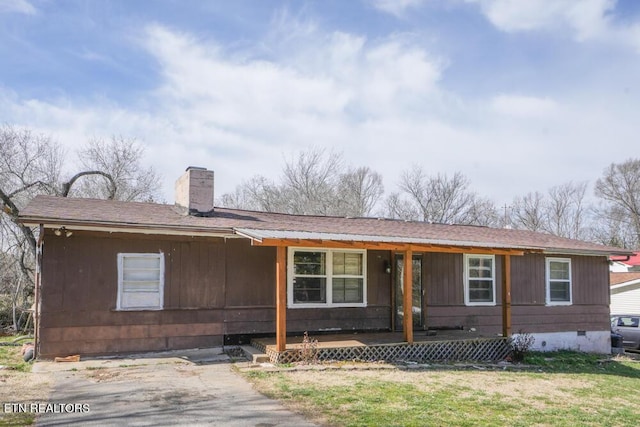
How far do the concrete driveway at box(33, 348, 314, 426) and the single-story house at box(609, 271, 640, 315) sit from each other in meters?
20.5

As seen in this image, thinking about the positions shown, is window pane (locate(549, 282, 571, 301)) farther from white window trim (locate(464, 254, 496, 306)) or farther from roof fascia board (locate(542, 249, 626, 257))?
white window trim (locate(464, 254, 496, 306))

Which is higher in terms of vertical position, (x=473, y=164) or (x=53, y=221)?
(x=473, y=164)

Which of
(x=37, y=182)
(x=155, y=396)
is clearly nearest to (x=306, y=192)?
(x=37, y=182)

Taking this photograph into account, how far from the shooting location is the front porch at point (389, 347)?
9.61m

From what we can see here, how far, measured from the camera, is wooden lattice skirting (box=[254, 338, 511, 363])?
31.3 ft

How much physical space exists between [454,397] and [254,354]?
3992 mm

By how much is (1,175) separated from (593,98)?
19519 millimetres

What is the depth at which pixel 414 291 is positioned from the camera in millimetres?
13258

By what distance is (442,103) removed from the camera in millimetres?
14625

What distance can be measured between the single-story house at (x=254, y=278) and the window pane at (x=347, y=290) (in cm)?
2

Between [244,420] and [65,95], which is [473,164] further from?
[244,420]

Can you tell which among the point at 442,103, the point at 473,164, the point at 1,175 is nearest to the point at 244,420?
the point at 442,103

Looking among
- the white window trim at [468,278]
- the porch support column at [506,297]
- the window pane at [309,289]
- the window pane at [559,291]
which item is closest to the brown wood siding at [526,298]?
the white window trim at [468,278]

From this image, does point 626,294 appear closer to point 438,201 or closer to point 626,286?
point 626,286
